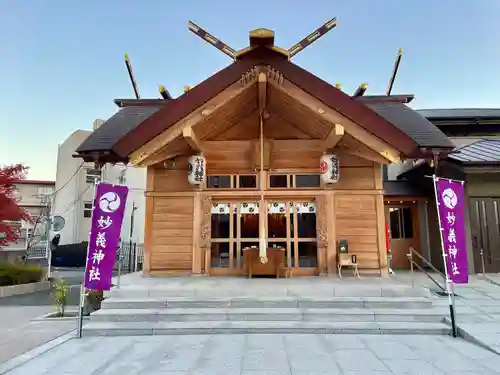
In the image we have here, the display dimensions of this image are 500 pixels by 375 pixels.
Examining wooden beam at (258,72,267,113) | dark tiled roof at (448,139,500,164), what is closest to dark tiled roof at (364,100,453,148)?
dark tiled roof at (448,139,500,164)

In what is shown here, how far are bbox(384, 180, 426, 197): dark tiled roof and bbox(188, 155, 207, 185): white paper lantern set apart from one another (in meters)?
6.33

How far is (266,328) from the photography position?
4.82m

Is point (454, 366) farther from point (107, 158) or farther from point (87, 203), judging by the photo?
point (87, 203)

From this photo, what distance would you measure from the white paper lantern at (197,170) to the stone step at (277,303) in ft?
9.99

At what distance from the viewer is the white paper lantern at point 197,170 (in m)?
7.68

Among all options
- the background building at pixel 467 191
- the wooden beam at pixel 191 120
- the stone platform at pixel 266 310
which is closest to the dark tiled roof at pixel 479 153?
the background building at pixel 467 191

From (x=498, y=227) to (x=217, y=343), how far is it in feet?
31.5

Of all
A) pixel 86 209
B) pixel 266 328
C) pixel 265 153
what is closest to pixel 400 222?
pixel 265 153

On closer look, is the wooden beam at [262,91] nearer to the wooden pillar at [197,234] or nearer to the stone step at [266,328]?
the wooden pillar at [197,234]

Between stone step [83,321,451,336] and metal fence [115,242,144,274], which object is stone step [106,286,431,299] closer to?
stone step [83,321,451,336]

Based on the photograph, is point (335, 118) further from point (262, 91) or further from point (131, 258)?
point (131, 258)

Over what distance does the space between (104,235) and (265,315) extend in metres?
2.95

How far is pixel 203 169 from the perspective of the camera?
7.77 metres

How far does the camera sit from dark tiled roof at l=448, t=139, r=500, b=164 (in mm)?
9000
